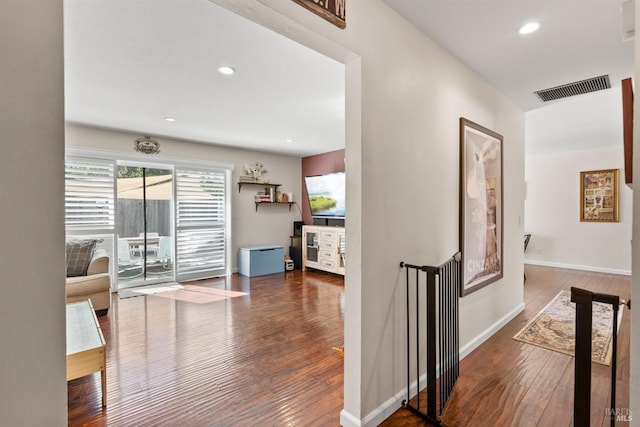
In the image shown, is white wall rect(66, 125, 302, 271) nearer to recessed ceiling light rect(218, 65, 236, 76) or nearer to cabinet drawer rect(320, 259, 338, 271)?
cabinet drawer rect(320, 259, 338, 271)

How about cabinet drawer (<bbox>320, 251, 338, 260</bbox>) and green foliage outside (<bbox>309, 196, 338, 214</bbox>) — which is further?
green foliage outside (<bbox>309, 196, 338, 214</bbox>)

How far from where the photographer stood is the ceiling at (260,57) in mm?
1781

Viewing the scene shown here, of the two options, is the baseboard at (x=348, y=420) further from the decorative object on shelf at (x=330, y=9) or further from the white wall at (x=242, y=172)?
the white wall at (x=242, y=172)

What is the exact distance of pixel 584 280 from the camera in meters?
5.13

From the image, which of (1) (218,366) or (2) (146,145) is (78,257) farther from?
(1) (218,366)

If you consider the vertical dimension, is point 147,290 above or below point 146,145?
below

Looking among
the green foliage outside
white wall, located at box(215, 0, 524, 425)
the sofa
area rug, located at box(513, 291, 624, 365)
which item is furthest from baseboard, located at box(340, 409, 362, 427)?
the green foliage outside

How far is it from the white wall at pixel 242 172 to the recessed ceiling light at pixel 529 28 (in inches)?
189

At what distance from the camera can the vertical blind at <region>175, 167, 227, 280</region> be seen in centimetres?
515

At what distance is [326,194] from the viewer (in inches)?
231

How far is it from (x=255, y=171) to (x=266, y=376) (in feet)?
14.4

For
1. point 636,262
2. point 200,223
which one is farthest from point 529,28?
point 200,223

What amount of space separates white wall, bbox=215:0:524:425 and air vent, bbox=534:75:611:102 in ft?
4.33

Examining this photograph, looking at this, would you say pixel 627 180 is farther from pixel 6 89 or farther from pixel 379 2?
pixel 6 89
